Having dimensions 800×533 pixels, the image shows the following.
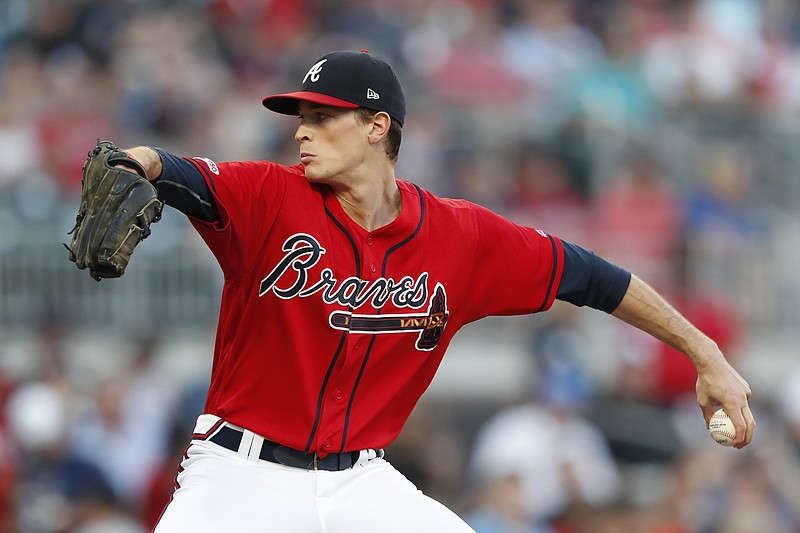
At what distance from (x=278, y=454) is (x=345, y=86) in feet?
4.20

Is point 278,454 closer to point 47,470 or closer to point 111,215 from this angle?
point 111,215

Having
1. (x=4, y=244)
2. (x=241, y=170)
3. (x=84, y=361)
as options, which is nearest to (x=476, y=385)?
(x=84, y=361)

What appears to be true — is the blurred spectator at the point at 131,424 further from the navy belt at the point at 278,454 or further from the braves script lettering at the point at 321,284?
the braves script lettering at the point at 321,284

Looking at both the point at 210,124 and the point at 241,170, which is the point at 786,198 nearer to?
the point at 210,124

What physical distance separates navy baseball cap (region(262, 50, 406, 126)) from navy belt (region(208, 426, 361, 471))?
115cm

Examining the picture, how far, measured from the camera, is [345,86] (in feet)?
15.5

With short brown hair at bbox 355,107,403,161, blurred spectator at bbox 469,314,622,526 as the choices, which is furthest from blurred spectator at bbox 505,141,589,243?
short brown hair at bbox 355,107,403,161

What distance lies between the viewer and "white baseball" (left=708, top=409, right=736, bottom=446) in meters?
4.90

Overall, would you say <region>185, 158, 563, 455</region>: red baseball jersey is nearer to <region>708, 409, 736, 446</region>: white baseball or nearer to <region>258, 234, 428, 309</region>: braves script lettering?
<region>258, 234, 428, 309</region>: braves script lettering

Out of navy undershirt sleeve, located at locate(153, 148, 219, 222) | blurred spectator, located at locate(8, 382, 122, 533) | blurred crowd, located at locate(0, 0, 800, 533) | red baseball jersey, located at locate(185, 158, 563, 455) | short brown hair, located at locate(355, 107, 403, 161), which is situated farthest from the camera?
blurred crowd, located at locate(0, 0, 800, 533)

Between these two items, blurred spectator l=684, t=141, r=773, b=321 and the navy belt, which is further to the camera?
blurred spectator l=684, t=141, r=773, b=321

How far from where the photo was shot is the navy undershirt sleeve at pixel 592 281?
17.0 ft

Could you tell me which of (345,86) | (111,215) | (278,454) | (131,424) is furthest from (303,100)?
(131,424)

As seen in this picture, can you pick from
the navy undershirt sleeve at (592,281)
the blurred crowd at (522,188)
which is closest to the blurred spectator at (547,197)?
the blurred crowd at (522,188)
